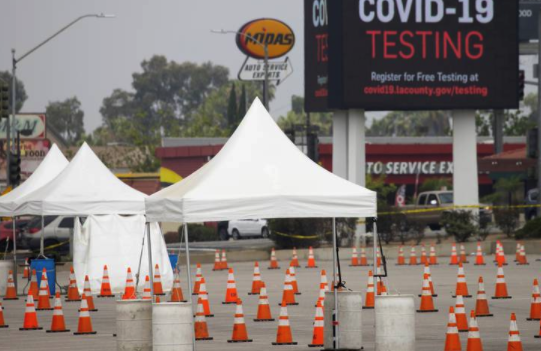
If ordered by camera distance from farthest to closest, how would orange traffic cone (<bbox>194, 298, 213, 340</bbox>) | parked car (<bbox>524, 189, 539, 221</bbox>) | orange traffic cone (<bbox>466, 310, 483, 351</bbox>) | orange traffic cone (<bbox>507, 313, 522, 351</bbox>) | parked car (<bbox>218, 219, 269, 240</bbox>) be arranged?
parked car (<bbox>218, 219, 269, 240</bbox>) < parked car (<bbox>524, 189, 539, 221</bbox>) < orange traffic cone (<bbox>194, 298, 213, 340</bbox>) < orange traffic cone (<bbox>466, 310, 483, 351</bbox>) < orange traffic cone (<bbox>507, 313, 522, 351</bbox>)

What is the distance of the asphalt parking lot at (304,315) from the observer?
714 inches

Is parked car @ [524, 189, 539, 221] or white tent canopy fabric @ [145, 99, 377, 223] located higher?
parked car @ [524, 189, 539, 221]

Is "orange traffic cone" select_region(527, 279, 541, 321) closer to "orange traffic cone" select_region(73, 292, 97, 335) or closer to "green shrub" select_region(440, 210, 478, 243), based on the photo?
"orange traffic cone" select_region(73, 292, 97, 335)

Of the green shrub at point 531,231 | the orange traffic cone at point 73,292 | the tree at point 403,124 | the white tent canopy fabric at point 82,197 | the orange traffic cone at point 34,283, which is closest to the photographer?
the orange traffic cone at point 34,283

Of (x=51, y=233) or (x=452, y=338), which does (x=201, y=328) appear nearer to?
(x=452, y=338)

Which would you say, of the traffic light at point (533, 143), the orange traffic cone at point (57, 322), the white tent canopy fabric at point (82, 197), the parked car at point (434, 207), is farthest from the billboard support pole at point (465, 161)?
the orange traffic cone at point (57, 322)

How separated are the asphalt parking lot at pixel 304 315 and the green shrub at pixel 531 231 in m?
6.15

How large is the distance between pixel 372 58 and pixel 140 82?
153 metres

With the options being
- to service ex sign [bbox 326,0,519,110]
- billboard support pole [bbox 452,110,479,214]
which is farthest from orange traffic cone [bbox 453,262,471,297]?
billboard support pole [bbox 452,110,479,214]

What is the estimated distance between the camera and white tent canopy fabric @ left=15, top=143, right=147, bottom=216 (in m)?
27.4

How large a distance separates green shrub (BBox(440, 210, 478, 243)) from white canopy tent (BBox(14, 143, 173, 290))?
1644 cm

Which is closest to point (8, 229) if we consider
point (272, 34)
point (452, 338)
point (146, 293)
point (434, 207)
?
point (434, 207)

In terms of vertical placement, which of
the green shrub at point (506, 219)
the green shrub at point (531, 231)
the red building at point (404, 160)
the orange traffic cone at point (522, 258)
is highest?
the red building at point (404, 160)

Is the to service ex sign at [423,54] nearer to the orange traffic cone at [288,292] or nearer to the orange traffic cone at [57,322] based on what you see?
the orange traffic cone at [288,292]
